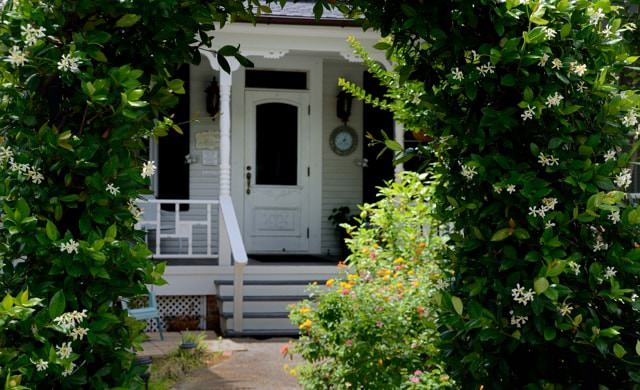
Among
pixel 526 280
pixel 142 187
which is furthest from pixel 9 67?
pixel 526 280

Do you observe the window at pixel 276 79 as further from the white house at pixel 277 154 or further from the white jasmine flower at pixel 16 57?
the white jasmine flower at pixel 16 57

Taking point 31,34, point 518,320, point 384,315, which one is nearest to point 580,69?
point 518,320

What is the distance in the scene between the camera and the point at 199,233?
37.3 feet

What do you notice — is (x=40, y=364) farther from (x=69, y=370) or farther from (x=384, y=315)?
(x=384, y=315)

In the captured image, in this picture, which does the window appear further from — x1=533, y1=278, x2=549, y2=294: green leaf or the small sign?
x1=533, y1=278, x2=549, y2=294: green leaf

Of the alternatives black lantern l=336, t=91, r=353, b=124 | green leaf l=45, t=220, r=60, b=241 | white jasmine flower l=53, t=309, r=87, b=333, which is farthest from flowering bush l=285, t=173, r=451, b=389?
black lantern l=336, t=91, r=353, b=124

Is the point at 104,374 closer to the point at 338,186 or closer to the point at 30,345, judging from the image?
the point at 30,345

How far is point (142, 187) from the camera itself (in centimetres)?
258

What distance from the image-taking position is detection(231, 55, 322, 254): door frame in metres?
11.6

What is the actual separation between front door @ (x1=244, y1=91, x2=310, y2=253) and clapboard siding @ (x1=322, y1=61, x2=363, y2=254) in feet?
1.15

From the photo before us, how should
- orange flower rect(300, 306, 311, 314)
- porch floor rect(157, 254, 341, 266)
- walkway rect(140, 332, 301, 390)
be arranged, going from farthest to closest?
porch floor rect(157, 254, 341, 266)
walkway rect(140, 332, 301, 390)
orange flower rect(300, 306, 311, 314)

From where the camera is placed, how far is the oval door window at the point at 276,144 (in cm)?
1173

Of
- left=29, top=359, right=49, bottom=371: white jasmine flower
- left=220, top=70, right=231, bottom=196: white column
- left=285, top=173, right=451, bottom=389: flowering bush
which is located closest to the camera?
left=29, top=359, right=49, bottom=371: white jasmine flower

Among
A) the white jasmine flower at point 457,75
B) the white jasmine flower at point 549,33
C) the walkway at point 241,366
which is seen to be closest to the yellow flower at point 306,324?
the walkway at point 241,366
